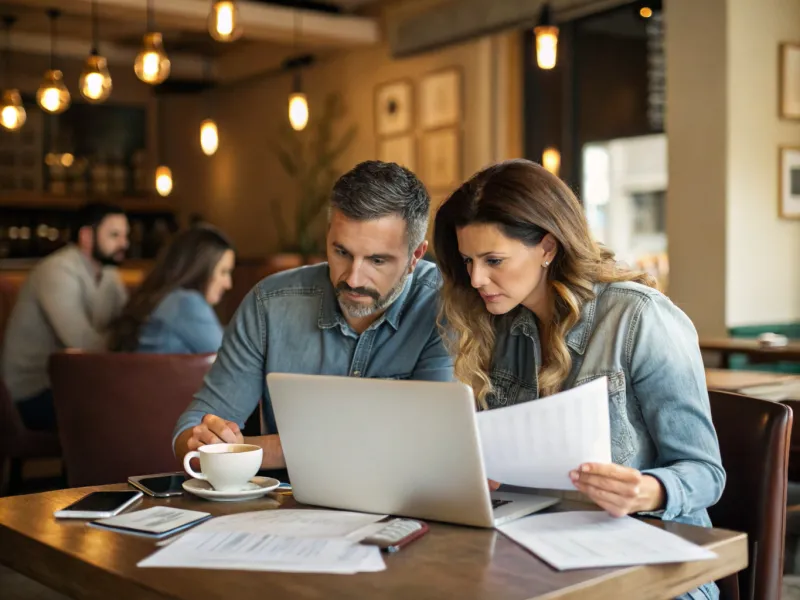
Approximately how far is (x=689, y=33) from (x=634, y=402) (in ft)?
14.4

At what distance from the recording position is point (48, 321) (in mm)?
4367

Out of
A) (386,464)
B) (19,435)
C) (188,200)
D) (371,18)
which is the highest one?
(371,18)

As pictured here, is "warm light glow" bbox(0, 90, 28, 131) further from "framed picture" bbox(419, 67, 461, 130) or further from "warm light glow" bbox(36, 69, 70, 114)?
"framed picture" bbox(419, 67, 461, 130)

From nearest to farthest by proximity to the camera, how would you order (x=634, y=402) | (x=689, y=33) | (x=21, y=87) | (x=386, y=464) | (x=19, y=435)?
(x=386, y=464) → (x=634, y=402) → (x=19, y=435) → (x=689, y=33) → (x=21, y=87)

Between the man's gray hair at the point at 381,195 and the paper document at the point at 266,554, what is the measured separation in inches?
32.7

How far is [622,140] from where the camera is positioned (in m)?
6.60

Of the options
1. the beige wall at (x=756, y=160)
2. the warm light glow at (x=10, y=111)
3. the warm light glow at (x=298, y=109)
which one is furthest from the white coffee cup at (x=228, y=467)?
the warm light glow at (x=10, y=111)

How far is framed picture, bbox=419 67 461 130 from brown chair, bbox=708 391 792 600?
5731 mm

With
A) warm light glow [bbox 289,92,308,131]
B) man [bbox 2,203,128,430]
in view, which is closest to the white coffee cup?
man [bbox 2,203,128,430]

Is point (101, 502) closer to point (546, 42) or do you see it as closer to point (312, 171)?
point (546, 42)

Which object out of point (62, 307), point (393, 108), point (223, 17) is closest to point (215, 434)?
point (62, 307)

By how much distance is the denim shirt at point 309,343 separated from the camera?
83.7 inches

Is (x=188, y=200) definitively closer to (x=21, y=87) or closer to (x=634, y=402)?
(x=21, y=87)

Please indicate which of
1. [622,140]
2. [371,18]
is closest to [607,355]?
[622,140]
